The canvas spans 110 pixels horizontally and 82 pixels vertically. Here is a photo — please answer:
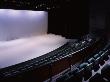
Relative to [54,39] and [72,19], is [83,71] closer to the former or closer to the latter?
[54,39]

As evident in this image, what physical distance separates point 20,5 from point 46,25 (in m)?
3.27

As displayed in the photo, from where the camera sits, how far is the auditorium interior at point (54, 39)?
3.31 meters

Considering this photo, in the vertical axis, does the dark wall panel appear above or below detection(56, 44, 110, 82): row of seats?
above

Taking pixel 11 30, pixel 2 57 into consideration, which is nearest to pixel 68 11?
pixel 11 30

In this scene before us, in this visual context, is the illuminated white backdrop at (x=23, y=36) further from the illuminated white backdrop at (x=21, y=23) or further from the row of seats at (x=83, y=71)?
the row of seats at (x=83, y=71)

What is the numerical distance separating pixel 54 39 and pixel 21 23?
1.53m

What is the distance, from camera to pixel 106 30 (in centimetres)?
760

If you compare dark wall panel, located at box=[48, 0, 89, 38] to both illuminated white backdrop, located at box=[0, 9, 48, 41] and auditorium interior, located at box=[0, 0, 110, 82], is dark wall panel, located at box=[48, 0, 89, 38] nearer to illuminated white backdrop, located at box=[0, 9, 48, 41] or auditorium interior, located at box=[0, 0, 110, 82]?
auditorium interior, located at box=[0, 0, 110, 82]

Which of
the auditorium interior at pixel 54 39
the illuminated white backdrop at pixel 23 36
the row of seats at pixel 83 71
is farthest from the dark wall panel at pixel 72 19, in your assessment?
the row of seats at pixel 83 71

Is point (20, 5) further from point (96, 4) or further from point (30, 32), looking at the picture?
point (96, 4)

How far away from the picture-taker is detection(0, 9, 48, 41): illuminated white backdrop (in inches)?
267

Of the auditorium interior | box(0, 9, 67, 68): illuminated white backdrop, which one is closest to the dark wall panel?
the auditorium interior

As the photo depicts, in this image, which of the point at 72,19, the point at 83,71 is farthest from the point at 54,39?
the point at 83,71

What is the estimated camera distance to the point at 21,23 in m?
7.59
